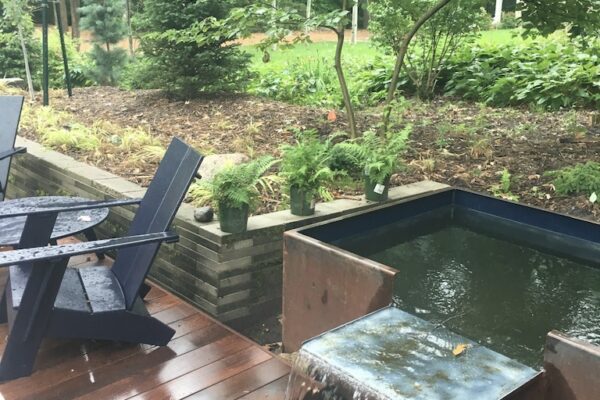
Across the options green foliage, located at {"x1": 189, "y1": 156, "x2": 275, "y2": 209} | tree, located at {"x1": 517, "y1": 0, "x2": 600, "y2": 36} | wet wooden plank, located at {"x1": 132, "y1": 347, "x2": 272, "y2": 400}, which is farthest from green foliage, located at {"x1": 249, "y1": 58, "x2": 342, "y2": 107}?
wet wooden plank, located at {"x1": 132, "y1": 347, "x2": 272, "y2": 400}

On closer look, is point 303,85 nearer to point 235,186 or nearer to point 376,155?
point 376,155

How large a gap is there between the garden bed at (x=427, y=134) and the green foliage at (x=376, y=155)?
0.24 metres

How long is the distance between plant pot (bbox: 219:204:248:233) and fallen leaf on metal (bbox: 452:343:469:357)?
146 cm

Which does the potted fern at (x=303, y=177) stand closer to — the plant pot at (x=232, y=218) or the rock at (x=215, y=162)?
the plant pot at (x=232, y=218)

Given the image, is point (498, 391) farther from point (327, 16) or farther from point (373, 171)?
point (327, 16)

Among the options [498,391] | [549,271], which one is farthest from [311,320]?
[549,271]

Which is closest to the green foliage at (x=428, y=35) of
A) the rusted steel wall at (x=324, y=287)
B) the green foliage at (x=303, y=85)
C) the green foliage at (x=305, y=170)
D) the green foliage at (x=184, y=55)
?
the green foliage at (x=303, y=85)

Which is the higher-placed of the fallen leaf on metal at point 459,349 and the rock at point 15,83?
the fallen leaf on metal at point 459,349

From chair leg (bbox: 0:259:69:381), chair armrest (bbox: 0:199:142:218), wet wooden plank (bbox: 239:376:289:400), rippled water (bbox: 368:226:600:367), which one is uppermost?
chair armrest (bbox: 0:199:142:218)

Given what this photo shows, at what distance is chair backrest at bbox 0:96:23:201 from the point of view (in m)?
4.22

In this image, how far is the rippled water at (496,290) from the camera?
9.23 feet

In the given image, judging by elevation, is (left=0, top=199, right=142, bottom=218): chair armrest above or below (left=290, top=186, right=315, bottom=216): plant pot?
above

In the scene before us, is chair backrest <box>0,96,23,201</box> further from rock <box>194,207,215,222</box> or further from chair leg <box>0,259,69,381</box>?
chair leg <box>0,259,69,381</box>

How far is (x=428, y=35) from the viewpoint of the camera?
25.8ft
